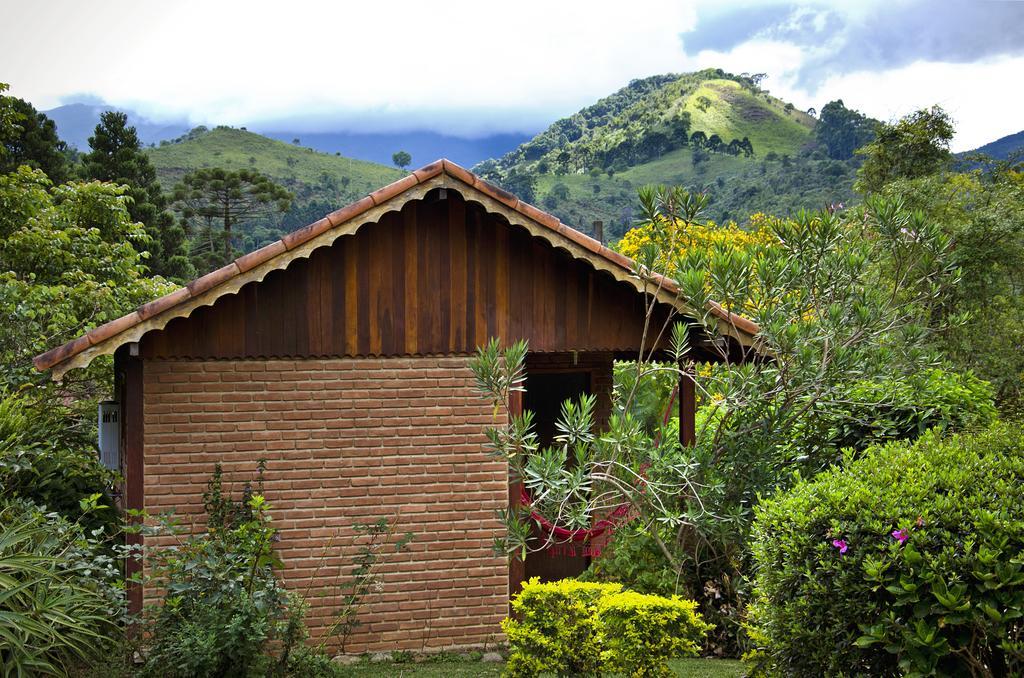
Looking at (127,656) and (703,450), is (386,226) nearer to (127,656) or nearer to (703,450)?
(703,450)

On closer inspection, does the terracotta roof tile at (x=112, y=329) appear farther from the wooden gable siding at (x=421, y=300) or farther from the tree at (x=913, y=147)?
the tree at (x=913, y=147)

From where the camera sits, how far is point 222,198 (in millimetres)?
53500

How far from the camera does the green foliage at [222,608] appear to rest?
671 cm

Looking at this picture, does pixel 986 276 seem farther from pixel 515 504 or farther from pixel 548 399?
pixel 515 504

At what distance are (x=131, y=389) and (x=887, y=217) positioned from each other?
270 inches

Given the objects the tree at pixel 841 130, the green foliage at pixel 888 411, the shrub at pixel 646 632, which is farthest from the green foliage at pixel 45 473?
the tree at pixel 841 130

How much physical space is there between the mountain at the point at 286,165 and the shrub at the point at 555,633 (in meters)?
59.8

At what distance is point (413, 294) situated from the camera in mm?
8570

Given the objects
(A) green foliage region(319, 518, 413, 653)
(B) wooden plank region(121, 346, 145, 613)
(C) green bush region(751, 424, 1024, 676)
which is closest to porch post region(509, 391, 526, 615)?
(A) green foliage region(319, 518, 413, 653)

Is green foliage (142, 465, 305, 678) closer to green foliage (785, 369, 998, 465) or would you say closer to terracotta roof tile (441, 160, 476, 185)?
terracotta roof tile (441, 160, 476, 185)

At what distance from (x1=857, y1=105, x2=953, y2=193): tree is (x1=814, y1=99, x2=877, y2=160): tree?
45.7 metres

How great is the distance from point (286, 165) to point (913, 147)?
63.8 metres

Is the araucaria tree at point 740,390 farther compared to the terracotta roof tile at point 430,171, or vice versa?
the terracotta roof tile at point 430,171

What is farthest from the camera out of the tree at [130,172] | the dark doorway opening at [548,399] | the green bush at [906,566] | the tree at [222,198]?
the tree at [222,198]
